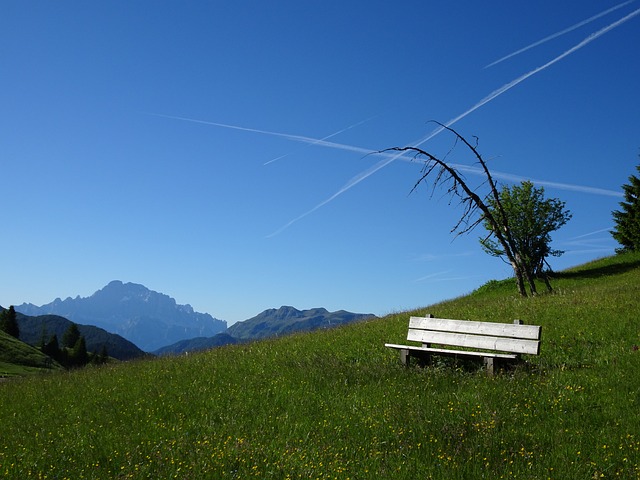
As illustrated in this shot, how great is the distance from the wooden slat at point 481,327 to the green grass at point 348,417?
722 millimetres

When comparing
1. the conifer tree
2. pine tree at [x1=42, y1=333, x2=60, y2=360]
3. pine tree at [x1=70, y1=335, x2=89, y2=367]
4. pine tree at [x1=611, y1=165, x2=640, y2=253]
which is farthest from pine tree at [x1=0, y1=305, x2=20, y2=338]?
pine tree at [x1=611, y1=165, x2=640, y2=253]

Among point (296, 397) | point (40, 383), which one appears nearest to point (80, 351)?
point (40, 383)

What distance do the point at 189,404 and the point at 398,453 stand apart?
5162 mm

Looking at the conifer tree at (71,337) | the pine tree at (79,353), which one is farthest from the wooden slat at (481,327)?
the conifer tree at (71,337)

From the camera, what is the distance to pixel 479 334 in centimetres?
1253

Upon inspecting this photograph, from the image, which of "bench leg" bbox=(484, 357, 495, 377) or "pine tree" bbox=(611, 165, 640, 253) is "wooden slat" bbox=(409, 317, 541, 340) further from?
"pine tree" bbox=(611, 165, 640, 253)

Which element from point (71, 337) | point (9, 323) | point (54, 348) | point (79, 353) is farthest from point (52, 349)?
point (71, 337)

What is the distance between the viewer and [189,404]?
35.0 ft

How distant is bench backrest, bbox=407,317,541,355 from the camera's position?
37.8 feet

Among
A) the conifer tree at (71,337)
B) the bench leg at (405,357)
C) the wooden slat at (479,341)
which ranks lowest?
the conifer tree at (71,337)

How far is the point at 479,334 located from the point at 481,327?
178mm

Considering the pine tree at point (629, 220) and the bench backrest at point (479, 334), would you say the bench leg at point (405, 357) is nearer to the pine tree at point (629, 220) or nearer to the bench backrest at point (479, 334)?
the bench backrest at point (479, 334)

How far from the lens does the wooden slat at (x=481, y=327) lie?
1155 cm

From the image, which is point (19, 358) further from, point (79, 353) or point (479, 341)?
point (479, 341)
